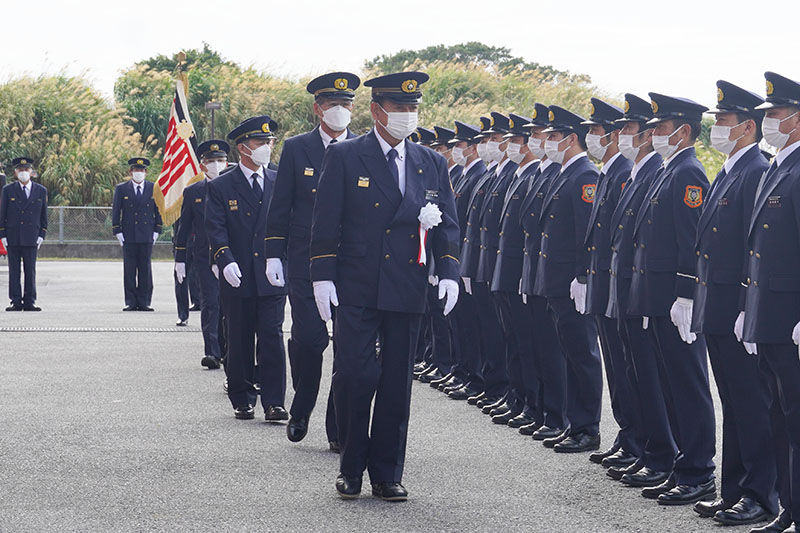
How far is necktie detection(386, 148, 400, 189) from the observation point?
6.57 meters

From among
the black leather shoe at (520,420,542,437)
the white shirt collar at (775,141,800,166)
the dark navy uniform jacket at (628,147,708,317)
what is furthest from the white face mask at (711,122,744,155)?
the black leather shoe at (520,420,542,437)

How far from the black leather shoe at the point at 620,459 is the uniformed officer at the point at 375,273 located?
144 centimetres

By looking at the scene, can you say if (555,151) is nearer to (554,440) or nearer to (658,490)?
(554,440)

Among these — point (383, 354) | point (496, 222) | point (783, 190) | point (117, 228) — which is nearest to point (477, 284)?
point (496, 222)

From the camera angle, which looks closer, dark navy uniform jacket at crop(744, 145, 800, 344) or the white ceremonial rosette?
dark navy uniform jacket at crop(744, 145, 800, 344)

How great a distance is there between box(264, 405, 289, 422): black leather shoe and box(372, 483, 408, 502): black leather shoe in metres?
2.60

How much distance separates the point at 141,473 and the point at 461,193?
4401 millimetres

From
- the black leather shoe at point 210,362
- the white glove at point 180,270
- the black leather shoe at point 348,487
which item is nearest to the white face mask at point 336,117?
the black leather shoe at point 348,487

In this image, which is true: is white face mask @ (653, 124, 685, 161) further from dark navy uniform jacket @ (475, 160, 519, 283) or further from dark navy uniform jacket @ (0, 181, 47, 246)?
dark navy uniform jacket @ (0, 181, 47, 246)

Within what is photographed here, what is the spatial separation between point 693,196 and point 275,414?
3.73 metres

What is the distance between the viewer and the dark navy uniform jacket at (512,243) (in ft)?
28.8

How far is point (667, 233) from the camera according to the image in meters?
6.62

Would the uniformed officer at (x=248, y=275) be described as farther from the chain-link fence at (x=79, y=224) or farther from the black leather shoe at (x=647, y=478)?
the chain-link fence at (x=79, y=224)

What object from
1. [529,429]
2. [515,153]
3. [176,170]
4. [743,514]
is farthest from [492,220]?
[176,170]
